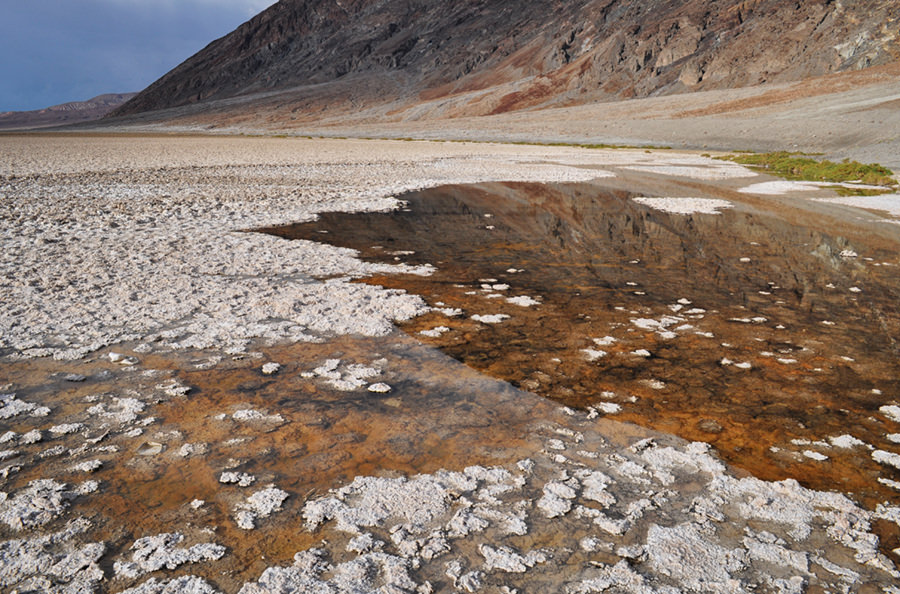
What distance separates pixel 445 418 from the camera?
390cm

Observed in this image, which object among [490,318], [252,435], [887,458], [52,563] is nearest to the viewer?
[52,563]

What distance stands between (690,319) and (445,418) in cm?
295

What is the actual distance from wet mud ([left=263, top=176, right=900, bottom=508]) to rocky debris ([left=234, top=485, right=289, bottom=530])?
1917 mm

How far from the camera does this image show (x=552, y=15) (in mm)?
110375

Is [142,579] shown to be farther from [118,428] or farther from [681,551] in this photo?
[681,551]

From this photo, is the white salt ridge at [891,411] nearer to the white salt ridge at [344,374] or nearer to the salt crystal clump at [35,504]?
the white salt ridge at [344,374]

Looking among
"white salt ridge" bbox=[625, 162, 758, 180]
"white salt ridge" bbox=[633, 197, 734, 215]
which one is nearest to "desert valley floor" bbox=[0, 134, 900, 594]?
"white salt ridge" bbox=[633, 197, 734, 215]

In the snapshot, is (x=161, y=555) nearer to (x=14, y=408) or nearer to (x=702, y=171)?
(x=14, y=408)

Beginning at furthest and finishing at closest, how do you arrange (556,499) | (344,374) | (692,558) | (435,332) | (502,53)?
1. (502,53)
2. (435,332)
3. (344,374)
4. (556,499)
5. (692,558)

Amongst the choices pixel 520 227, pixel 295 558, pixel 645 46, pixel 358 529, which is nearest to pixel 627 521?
pixel 358 529

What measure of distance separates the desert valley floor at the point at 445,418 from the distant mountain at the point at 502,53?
6615 centimetres

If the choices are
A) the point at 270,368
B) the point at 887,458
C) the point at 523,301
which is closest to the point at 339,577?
the point at 270,368

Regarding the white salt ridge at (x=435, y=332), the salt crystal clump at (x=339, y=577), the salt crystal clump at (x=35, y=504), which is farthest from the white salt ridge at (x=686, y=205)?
the salt crystal clump at (x=35, y=504)

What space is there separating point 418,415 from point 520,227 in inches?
276
